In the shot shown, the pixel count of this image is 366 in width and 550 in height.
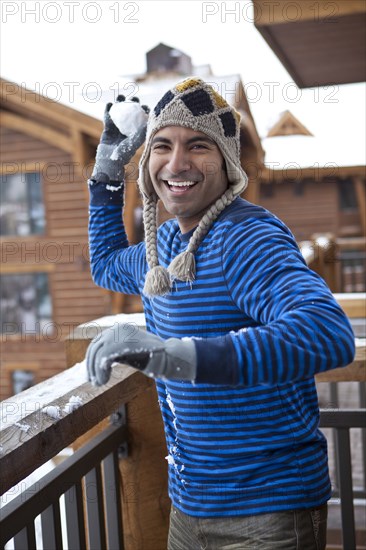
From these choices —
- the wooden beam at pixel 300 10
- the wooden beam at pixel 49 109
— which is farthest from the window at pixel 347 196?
the wooden beam at pixel 300 10

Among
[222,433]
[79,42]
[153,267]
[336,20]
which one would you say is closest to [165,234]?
[153,267]

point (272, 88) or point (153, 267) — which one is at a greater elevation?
point (272, 88)

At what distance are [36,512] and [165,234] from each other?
2.00 ft

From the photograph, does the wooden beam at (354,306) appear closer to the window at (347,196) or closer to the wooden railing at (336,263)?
the wooden railing at (336,263)

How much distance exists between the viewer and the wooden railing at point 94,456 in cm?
120

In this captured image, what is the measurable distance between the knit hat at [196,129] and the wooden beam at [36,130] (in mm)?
8500

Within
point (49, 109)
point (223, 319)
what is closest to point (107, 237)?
point (223, 319)

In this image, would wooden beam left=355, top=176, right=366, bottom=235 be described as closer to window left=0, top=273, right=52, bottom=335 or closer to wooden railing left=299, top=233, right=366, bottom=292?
wooden railing left=299, top=233, right=366, bottom=292

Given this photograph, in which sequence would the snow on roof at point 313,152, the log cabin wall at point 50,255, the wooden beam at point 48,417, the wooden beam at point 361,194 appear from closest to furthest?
1. the wooden beam at point 48,417
2. the log cabin wall at point 50,255
3. the snow on roof at point 313,152
4. the wooden beam at point 361,194

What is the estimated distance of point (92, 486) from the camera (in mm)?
1623

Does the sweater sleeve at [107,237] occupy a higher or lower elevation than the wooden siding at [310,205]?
lower

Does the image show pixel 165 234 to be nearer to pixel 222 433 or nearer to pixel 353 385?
pixel 222 433

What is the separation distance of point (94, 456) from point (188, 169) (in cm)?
73

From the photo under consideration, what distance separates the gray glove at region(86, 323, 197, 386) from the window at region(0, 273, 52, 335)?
32.6ft
